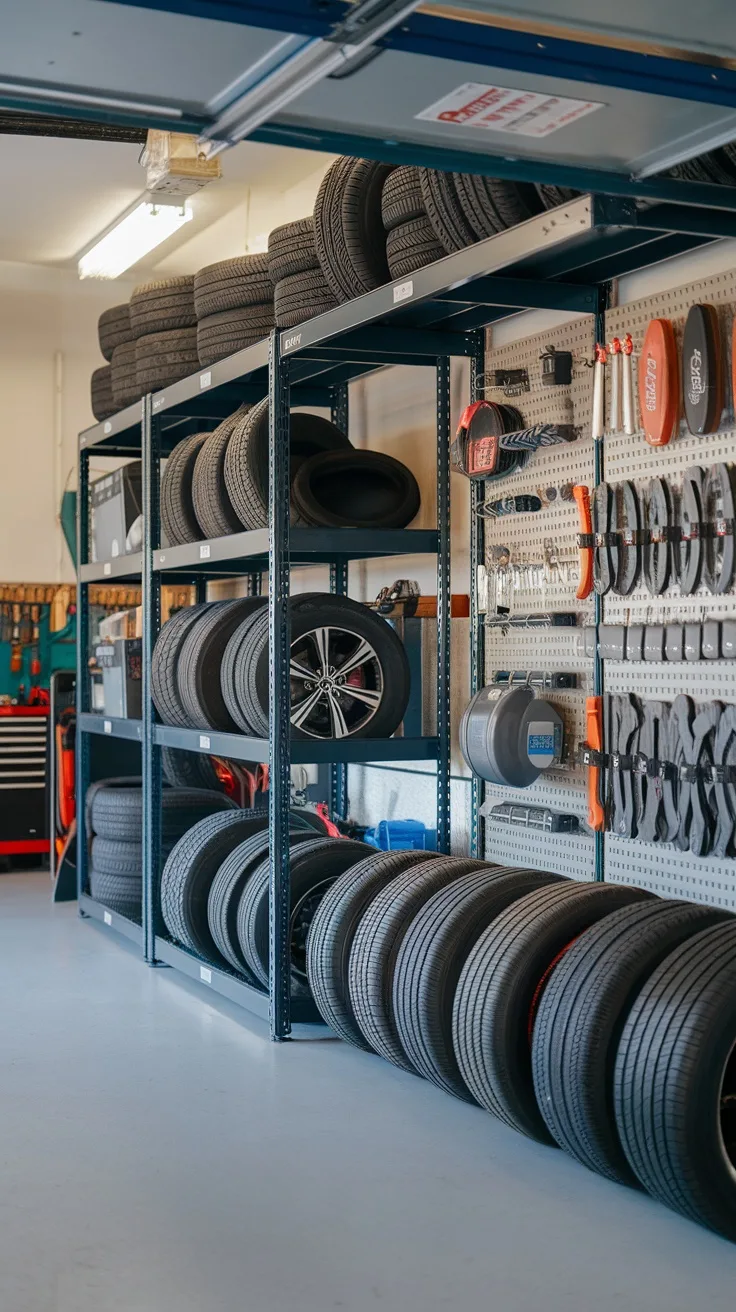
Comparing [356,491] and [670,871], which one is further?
[356,491]

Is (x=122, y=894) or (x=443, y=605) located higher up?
(x=443, y=605)

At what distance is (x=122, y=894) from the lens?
7078mm

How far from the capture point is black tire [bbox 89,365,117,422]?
7590 millimetres

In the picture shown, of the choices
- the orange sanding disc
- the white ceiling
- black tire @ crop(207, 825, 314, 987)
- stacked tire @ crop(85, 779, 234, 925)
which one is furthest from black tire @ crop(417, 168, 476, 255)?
the white ceiling

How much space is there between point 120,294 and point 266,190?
2368 mm

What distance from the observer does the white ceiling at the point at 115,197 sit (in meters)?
7.95

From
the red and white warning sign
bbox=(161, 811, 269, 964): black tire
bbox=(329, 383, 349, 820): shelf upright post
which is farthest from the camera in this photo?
bbox=(329, 383, 349, 820): shelf upright post

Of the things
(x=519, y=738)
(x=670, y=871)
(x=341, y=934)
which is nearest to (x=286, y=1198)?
(x=341, y=934)

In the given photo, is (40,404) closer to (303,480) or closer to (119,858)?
(119,858)

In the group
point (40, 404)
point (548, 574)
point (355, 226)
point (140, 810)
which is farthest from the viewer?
point (40, 404)

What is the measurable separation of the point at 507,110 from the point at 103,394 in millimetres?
5161

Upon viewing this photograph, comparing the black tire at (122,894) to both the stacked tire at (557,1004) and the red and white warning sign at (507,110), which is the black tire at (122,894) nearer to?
the stacked tire at (557,1004)

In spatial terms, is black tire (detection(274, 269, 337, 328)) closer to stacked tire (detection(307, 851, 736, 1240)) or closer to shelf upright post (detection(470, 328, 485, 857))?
shelf upright post (detection(470, 328, 485, 857))

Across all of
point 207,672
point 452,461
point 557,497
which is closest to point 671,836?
point 557,497
